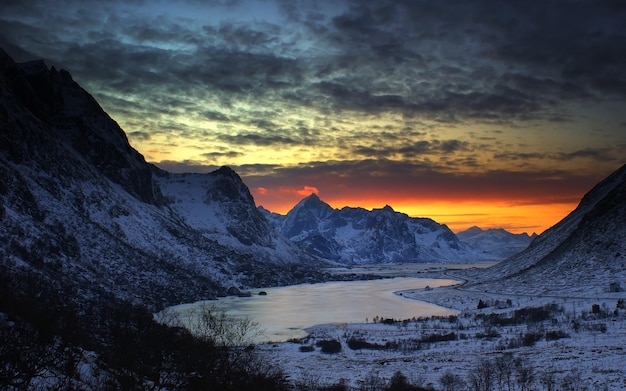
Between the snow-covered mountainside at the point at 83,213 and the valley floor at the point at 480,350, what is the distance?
1679 inches

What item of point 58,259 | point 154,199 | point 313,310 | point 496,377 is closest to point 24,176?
point 58,259

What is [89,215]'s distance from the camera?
356ft

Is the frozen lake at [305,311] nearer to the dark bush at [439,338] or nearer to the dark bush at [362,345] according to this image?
the dark bush at [362,345]

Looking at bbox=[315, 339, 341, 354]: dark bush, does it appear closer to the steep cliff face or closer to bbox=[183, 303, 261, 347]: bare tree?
bbox=[183, 303, 261, 347]: bare tree

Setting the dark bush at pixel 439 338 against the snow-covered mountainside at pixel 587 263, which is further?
the snow-covered mountainside at pixel 587 263

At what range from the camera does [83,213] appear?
10612cm

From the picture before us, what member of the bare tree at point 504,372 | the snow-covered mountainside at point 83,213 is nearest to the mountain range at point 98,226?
the snow-covered mountainside at point 83,213

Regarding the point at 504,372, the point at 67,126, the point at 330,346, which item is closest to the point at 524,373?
the point at 504,372

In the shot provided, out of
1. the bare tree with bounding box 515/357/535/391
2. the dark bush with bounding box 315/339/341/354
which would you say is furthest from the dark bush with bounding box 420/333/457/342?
the bare tree with bounding box 515/357/535/391

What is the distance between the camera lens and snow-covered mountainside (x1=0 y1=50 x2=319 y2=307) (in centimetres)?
7869

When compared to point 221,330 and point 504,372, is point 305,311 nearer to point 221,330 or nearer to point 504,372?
point 221,330

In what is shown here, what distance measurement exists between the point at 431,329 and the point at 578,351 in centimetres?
2659

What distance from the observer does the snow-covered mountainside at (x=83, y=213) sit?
78.7m

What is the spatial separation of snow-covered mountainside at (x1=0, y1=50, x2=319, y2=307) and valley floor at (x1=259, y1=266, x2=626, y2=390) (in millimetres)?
42648
